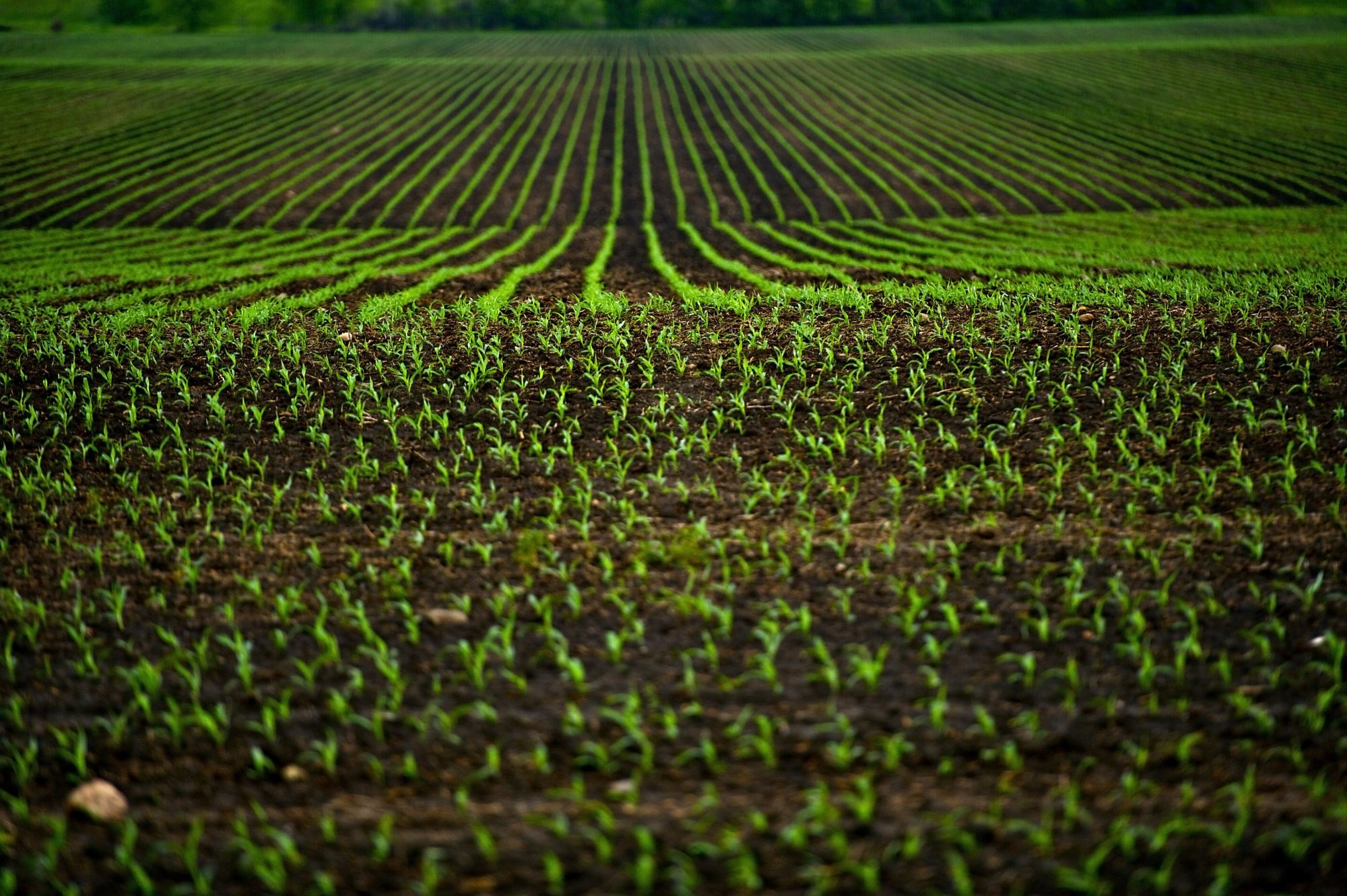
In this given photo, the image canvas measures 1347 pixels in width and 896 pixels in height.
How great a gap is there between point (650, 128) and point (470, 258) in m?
23.5

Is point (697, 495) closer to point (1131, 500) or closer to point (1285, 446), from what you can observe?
point (1131, 500)

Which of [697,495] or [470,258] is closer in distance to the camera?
[697,495]

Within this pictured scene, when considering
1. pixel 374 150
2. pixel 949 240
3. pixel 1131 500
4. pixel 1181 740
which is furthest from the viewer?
pixel 374 150

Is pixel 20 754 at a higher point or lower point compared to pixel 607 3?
lower

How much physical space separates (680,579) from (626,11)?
327 ft

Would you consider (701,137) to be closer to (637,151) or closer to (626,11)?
(637,151)

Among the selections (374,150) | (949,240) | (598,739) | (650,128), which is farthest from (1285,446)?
(650,128)

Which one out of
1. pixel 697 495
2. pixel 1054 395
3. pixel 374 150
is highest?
pixel 374 150

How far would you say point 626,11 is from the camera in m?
92.5

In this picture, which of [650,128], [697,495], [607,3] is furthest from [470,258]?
[607,3]

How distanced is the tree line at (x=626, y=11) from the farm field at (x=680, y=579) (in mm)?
82805

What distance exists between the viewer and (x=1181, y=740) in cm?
401

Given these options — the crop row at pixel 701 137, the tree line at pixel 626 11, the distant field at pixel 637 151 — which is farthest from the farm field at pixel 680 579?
the tree line at pixel 626 11

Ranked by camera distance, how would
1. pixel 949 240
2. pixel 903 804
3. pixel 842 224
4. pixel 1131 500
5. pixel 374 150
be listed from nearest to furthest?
pixel 903 804 < pixel 1131 500 < pixel 949 240 < pixel 842 224 < pixel 374 150
